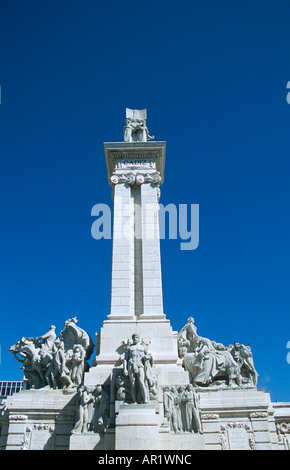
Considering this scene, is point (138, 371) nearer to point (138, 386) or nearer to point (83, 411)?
point (138, 386)

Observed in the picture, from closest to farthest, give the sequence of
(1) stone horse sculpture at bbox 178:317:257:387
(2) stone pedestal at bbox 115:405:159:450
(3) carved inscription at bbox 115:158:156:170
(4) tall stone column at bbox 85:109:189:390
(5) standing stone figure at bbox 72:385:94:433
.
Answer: (2) stone pedestal at bbox 115:405:159:450 < (5) standing stone figure at bbox 72:385:94:433 < (4) tall stone column at bbox 85:109:189:390 < (1) stone horse sculpture at bbox 178:317:257:387 < (3) carved inscription at bbox 115:158:156:170

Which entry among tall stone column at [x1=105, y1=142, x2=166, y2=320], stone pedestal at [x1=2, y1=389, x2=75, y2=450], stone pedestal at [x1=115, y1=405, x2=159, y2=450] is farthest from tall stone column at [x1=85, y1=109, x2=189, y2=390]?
stone pedestal at [x1=115, y1=405, x2=159, y2=450]

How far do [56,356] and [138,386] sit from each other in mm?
4205

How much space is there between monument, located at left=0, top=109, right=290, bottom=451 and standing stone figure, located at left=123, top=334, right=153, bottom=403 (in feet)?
0.11

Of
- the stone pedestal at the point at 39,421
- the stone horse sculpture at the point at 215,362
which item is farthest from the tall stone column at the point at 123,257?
the stone pedestal at the point at 39,421

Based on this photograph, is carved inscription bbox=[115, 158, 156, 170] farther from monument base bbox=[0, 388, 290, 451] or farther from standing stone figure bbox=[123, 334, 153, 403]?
monument base bbox=[0, 388, 290, 451]

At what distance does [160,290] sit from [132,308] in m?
1.55

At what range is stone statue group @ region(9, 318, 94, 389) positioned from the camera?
15.1 m
